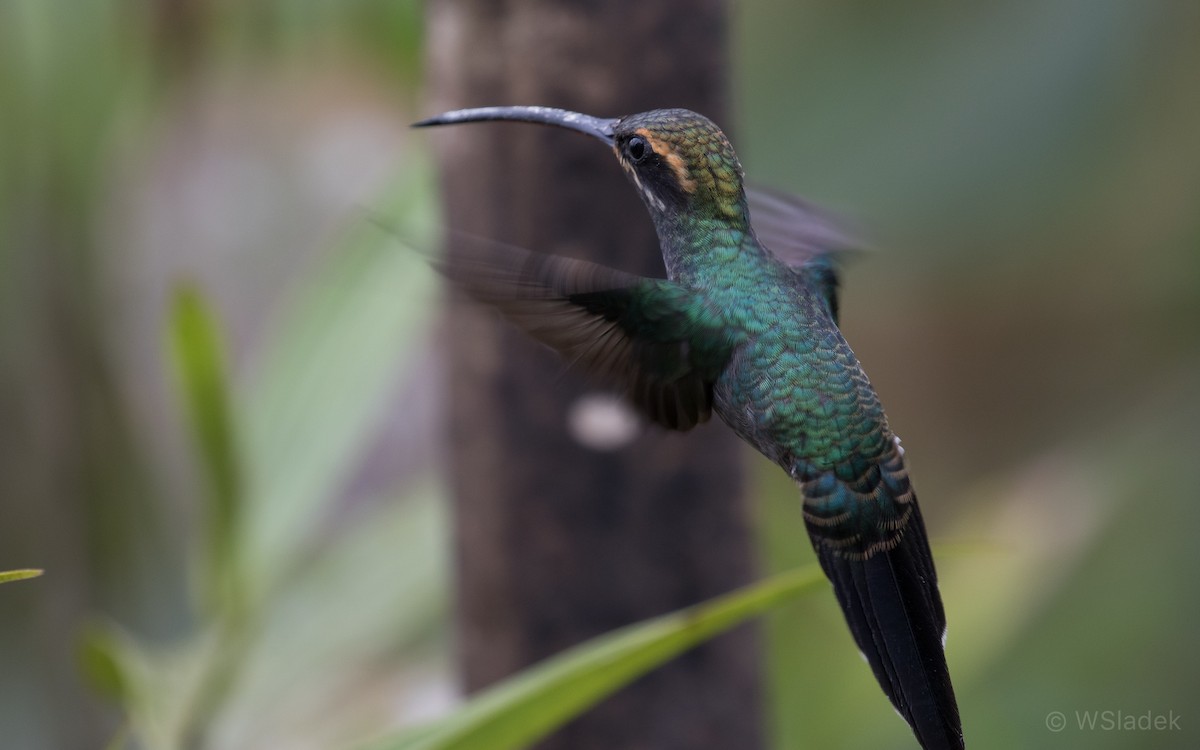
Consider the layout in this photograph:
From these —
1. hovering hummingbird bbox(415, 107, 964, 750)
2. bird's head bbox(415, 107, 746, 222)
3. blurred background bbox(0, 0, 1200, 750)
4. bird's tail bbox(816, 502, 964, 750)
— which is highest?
bird's head bbox(415, 107, 746, 222)

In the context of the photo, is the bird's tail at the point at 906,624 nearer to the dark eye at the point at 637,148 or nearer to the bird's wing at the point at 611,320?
the bird's wing at the point at 611,320

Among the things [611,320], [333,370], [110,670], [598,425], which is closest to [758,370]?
[611,320]

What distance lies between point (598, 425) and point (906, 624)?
1.68ft

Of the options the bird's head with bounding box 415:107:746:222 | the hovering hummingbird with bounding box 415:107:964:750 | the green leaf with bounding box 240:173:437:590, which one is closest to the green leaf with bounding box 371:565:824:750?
the hovering hummingbird with bounding box 415:107:964:750

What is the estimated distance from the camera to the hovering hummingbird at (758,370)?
1.95ft

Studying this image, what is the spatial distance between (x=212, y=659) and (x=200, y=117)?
1134mm

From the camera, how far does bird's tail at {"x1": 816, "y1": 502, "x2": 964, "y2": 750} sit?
58 centimetres

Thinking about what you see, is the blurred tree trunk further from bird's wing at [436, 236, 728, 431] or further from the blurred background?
bird's wing at [436, 236, 728, 431]

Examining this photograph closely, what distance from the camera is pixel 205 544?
114 cm

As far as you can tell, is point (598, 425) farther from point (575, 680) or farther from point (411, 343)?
point (411, 343)

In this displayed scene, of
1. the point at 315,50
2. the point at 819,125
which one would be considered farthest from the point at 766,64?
the point at 315,50

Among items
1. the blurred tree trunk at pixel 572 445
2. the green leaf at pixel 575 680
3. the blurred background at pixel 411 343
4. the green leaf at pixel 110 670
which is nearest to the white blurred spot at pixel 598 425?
the blurred tree trunk at pixel 572 445

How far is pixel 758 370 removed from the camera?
2.11 ft

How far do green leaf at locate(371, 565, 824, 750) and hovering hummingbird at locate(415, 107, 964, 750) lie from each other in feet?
0.38
